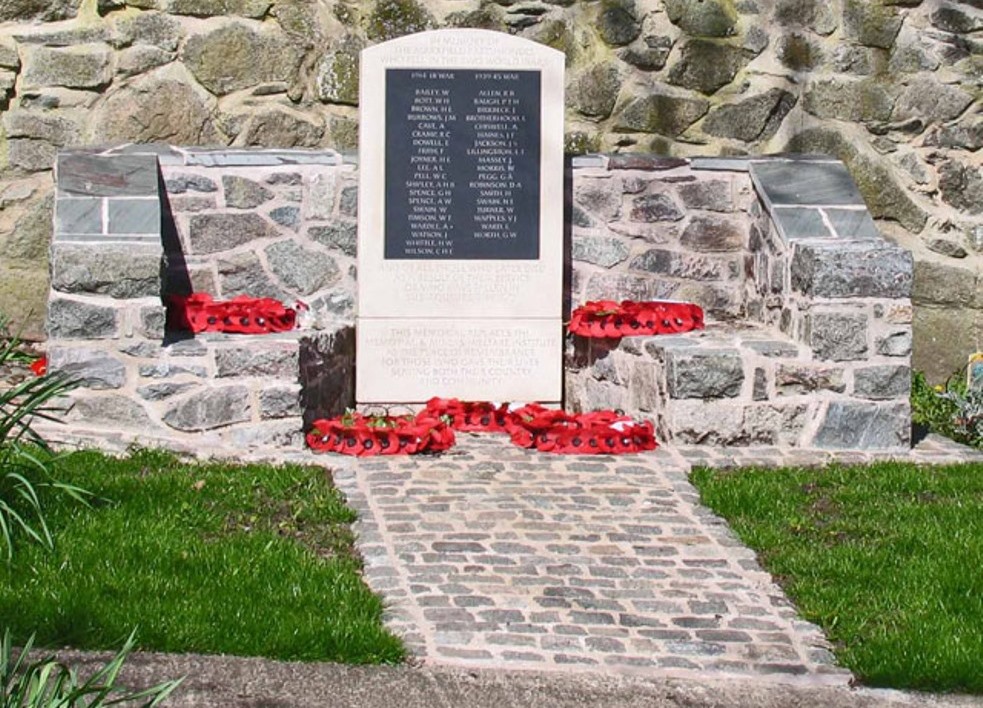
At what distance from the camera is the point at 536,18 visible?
376 inches

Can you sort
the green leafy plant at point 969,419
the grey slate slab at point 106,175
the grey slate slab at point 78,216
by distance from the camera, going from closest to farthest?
1. the grey slate slab at point 78,216
2. the grey slate slab at point 106,175
3. the green leafy plant at point 969,419

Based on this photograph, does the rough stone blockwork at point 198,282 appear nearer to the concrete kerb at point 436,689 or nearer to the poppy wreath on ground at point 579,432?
the poppy wreath on ground at point 579,432

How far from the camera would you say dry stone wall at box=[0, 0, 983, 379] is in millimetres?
9273

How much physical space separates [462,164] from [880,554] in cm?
340

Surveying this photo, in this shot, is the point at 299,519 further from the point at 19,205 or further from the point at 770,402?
the point at 19,205

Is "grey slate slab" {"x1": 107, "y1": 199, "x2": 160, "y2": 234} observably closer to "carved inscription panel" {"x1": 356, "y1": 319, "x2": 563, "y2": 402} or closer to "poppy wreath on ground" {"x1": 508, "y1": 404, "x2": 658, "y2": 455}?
"carved inscription panel" {"x1": 356, "y1": 319, "x2": 563, "y2": 402}

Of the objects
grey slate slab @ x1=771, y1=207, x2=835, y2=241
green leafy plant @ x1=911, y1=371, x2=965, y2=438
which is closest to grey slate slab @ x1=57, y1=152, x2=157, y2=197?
grey slate slab @ x1=771, y1=207, x2=835, y2=241

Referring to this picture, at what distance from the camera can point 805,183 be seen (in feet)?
29.0

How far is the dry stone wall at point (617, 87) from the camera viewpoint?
9.27 m

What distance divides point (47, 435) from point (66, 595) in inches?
88.9

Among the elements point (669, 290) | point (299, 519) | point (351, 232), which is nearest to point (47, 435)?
point (299, 519)

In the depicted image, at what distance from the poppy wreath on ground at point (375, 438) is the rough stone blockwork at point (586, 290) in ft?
0.39

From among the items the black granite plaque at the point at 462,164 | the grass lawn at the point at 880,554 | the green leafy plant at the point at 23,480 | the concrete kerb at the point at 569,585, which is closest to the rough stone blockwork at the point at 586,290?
the concrete kerb at the point at 569,585

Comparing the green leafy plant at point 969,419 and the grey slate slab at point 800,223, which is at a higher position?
the grey slate slab at point 800,223
